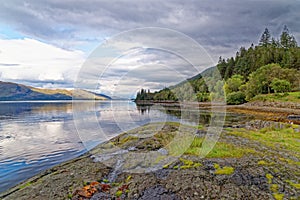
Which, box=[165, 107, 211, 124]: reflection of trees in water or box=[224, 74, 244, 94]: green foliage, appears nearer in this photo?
box=[165, 107, 211, 124]: reflection of trees in water

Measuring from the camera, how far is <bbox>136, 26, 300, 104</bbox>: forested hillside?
8000cm

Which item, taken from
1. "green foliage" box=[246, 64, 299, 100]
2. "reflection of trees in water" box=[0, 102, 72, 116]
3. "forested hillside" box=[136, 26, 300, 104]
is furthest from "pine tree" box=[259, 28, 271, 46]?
"reflection of trees in water" box=[0, 102, 72, 116]

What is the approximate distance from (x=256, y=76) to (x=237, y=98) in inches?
448

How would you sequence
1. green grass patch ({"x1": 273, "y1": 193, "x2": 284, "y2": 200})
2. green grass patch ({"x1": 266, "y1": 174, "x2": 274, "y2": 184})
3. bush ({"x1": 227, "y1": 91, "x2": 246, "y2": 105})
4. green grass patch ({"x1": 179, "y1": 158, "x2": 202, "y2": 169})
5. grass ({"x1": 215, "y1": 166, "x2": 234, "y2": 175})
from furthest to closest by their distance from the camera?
bush ({"x1": 227, "y1": 91, "x2": 246, "y2": 105}) → green grass patch ({"x1": 179, "y1": 158, "x2": 202, "y2": 169}) → grass ({"x1": 215, "y1": 166, "x2": 234, "y2": 175}) → green grass patch ({"x1": 266, "y1": 174, "x2": 274, "y2": 184}) → green grass patch ({"x1": 273, "y1": 193, "x2": 284, "y2": 200})

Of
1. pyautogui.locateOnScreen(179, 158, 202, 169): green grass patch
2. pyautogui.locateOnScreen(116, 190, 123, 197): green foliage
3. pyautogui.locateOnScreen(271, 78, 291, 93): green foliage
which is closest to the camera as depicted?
pyautogui.locateOnScreen(116, 190, 123, 197): green foliage

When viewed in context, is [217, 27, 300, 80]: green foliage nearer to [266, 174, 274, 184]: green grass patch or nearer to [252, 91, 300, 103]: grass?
[252, 91, 300, 103]: grass

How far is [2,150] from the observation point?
23453 millimetres

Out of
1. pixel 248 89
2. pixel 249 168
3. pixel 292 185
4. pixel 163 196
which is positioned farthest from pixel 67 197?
pixel 248 89

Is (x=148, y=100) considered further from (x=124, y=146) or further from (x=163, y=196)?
(x=163, y=196)

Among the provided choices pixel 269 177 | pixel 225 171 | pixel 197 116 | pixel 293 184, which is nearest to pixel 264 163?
pixel 269 177

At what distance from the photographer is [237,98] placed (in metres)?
91.3

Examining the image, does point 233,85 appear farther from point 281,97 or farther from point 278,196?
point 278,196

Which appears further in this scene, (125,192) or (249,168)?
(249,168)

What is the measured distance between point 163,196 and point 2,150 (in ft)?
70.0
